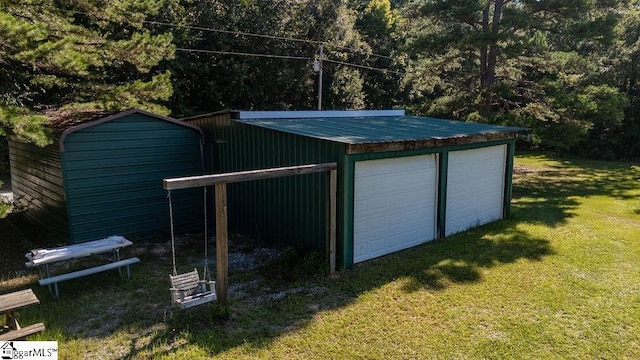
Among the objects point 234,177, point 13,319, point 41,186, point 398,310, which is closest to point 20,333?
point 13,319

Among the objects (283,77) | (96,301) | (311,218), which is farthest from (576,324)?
(283,77)

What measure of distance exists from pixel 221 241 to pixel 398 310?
7.18 feet

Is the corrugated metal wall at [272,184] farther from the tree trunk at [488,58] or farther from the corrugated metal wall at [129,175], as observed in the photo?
the tree trunk at [488,58]

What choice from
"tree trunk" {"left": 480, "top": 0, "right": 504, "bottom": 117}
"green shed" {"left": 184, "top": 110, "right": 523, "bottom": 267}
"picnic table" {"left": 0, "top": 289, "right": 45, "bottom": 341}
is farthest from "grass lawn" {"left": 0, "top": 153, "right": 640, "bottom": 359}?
Result: "tree trunk" {"left": 480, "top": 0, "right": 504, "bottom": 117}

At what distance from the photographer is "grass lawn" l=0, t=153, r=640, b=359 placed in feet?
13.8

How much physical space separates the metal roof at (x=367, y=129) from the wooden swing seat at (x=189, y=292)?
2625 mm

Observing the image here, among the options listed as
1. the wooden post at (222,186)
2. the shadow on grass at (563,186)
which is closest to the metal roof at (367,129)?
the wooden post at (222,186)

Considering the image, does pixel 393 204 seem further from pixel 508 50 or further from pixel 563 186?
pixel 563 186

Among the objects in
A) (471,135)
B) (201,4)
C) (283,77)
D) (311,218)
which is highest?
(201,4)

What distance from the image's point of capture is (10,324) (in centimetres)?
422

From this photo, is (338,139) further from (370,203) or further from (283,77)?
(283,77)

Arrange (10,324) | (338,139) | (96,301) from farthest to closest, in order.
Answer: (338,139) → (96,301) → (10,324)

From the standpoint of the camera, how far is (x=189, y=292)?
4.53 m

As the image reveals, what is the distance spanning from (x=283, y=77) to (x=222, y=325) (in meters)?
14.2
